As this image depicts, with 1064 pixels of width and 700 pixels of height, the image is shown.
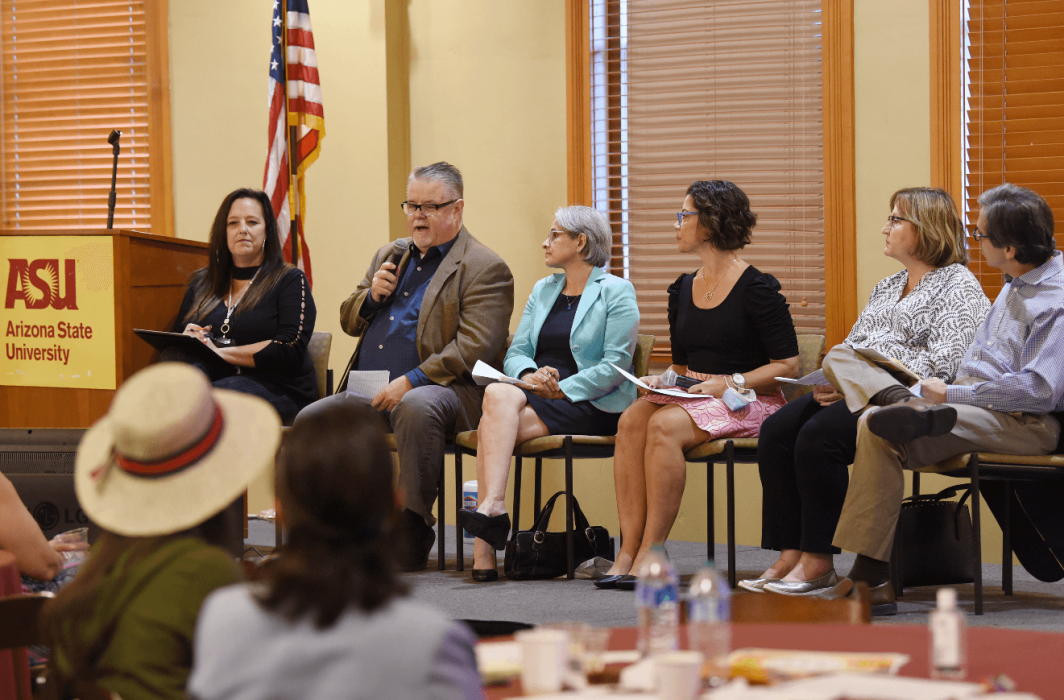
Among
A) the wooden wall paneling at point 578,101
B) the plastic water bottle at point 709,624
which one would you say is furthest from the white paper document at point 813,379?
the plastic water bottle at point 709,624

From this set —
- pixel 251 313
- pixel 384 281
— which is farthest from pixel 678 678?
pixel 251 313

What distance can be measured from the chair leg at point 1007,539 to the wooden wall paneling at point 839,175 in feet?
4.24

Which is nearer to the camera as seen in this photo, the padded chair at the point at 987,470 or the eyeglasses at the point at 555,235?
the padded chair at the point at 987,470

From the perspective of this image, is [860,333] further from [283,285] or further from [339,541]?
[339,541]

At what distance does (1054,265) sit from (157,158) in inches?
179

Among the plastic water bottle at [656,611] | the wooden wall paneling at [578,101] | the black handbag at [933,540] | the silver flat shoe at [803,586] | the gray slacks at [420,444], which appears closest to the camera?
the plastic water bottle at [656,611]

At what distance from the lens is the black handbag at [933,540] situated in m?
3.76

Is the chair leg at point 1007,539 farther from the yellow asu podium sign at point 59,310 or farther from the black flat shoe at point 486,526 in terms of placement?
the yellow asu podium sign at point 59,310

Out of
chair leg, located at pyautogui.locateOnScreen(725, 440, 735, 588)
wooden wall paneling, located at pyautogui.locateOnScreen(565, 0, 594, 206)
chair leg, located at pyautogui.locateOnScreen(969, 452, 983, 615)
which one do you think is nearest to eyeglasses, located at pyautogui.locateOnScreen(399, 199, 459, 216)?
wooden wall paneling, located at pyautogui.locateOnScreen(565, 0, 594, 206)

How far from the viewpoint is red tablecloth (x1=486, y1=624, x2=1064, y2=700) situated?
1413 millimetres

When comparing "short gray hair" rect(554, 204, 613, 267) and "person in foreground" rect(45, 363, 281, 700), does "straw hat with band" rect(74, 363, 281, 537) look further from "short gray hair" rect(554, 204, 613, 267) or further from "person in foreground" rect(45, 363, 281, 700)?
"short gray hair" rect(554, 204, 613, 267)

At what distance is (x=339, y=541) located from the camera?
44.4 inches

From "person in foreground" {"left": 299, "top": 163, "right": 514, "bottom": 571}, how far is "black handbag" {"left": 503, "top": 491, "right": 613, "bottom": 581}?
37cm

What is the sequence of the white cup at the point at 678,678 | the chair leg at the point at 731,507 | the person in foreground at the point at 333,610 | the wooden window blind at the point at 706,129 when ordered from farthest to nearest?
1. the wooden window blind at the point at 706,129
2. the chair leg at the point at 731,507
3. the white cup at the point at 678,678
4. the person in foreground at the point at 333,610
